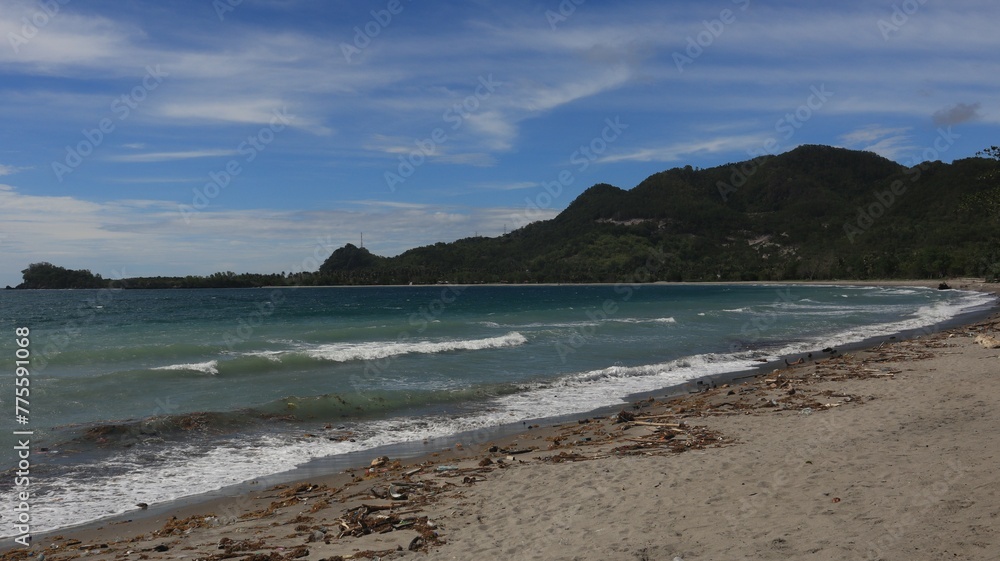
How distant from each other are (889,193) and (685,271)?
56.7m

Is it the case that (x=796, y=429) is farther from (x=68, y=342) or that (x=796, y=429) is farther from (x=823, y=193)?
(x=823, y=193)

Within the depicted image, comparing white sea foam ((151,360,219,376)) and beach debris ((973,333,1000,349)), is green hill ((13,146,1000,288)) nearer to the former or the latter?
beach debris ((973,333,1000,349))

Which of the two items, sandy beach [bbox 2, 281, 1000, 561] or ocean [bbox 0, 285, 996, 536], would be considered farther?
ocean [bbox 0, 285, 996, 536]

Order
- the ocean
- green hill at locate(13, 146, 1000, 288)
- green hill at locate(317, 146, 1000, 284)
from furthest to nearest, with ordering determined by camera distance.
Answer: green hill at locate(13, 146, 1000, 288) < green hill at locate(317, 146, 1000, 284) < the ocean

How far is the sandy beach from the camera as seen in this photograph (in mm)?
5426

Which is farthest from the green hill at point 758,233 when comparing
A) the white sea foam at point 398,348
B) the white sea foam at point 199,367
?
the white sea foam at point 199,367

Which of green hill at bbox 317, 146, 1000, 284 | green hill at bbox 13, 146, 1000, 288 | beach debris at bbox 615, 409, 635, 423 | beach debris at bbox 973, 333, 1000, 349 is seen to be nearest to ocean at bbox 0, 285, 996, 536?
beach debris at bbox 615, 409, 635, 423

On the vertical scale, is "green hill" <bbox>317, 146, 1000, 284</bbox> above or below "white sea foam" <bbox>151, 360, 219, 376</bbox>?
above

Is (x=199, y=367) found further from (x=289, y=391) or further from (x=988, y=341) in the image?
(x=988, y=341)

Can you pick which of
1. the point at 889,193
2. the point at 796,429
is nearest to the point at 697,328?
the point at 796,429

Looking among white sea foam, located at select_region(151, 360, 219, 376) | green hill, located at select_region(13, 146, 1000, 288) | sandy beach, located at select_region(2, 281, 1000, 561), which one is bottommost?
sandy beach, located at select_region(2, 281, 1000, 561)

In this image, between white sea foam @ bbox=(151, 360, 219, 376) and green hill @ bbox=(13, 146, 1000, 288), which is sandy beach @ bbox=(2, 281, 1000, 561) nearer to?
white sea foam @ bbox=(151, 360, 219, 376)

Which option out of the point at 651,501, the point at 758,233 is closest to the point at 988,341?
the point at 651,501

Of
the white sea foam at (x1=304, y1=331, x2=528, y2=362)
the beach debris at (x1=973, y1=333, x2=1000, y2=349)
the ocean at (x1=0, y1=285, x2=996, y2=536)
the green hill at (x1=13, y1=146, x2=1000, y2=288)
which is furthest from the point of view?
the green hill at (x1=13, y1=146, x2=1000, y2=288)
